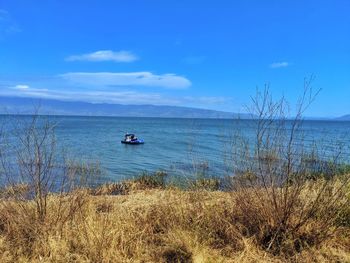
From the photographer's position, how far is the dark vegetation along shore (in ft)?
17.9

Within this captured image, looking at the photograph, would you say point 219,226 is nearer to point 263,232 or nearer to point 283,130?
point 263,232

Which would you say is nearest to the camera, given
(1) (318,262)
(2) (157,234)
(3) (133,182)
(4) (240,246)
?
(1) (318,262)

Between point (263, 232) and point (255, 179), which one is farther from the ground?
point (255, 179)

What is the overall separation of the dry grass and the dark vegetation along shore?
0.01m

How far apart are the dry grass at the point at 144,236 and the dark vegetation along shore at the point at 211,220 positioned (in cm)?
1

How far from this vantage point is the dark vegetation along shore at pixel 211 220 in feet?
17.9

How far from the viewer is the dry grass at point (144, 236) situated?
5.36 metres

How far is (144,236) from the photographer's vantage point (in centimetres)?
603

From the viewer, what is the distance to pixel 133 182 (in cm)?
1505

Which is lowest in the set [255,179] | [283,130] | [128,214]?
[128,214]

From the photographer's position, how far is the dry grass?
5.36 metres

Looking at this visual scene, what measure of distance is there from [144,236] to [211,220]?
1117mm

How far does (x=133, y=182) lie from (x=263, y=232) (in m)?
9.62

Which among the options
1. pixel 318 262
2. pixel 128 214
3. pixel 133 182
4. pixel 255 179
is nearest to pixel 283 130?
pixel 255 179
